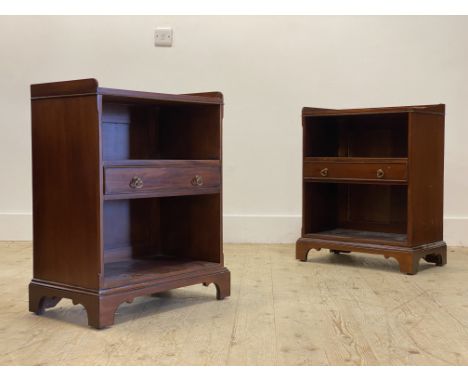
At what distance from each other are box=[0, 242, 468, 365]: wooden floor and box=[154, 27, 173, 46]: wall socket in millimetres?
1755

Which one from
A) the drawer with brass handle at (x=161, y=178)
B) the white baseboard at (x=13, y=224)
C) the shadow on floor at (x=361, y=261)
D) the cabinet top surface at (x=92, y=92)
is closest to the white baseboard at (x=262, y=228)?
the shadow on floor at (x=361, y=261)

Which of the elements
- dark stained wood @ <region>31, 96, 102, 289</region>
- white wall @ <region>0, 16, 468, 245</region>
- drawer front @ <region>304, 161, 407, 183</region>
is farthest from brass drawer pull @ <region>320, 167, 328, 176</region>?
dark stained wood @ <region>31, 96, 102, 289</region>

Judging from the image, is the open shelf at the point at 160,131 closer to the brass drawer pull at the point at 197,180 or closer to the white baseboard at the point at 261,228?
the brass drawer pull at the point at 197,180

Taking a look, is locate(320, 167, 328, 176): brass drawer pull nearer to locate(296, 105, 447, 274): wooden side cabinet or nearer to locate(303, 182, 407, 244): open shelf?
locate(296, 105, 447, 274): wooden side cabinet

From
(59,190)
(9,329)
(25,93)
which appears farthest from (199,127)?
(25,93)

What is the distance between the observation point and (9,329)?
2.34 metres

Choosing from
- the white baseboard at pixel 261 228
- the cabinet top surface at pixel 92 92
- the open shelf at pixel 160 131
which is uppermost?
the cabinet top surface at pixel 92 92

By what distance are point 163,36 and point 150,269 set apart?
2.23m

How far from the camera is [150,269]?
8.77ft

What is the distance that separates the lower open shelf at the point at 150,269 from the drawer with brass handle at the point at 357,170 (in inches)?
42.9

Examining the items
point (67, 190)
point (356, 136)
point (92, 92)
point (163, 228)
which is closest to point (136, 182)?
point (67, 190)

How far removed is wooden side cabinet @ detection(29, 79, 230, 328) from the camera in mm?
2350

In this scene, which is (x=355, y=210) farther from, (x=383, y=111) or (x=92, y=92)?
(x=92, y=92)

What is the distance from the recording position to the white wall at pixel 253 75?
14.4 feet
